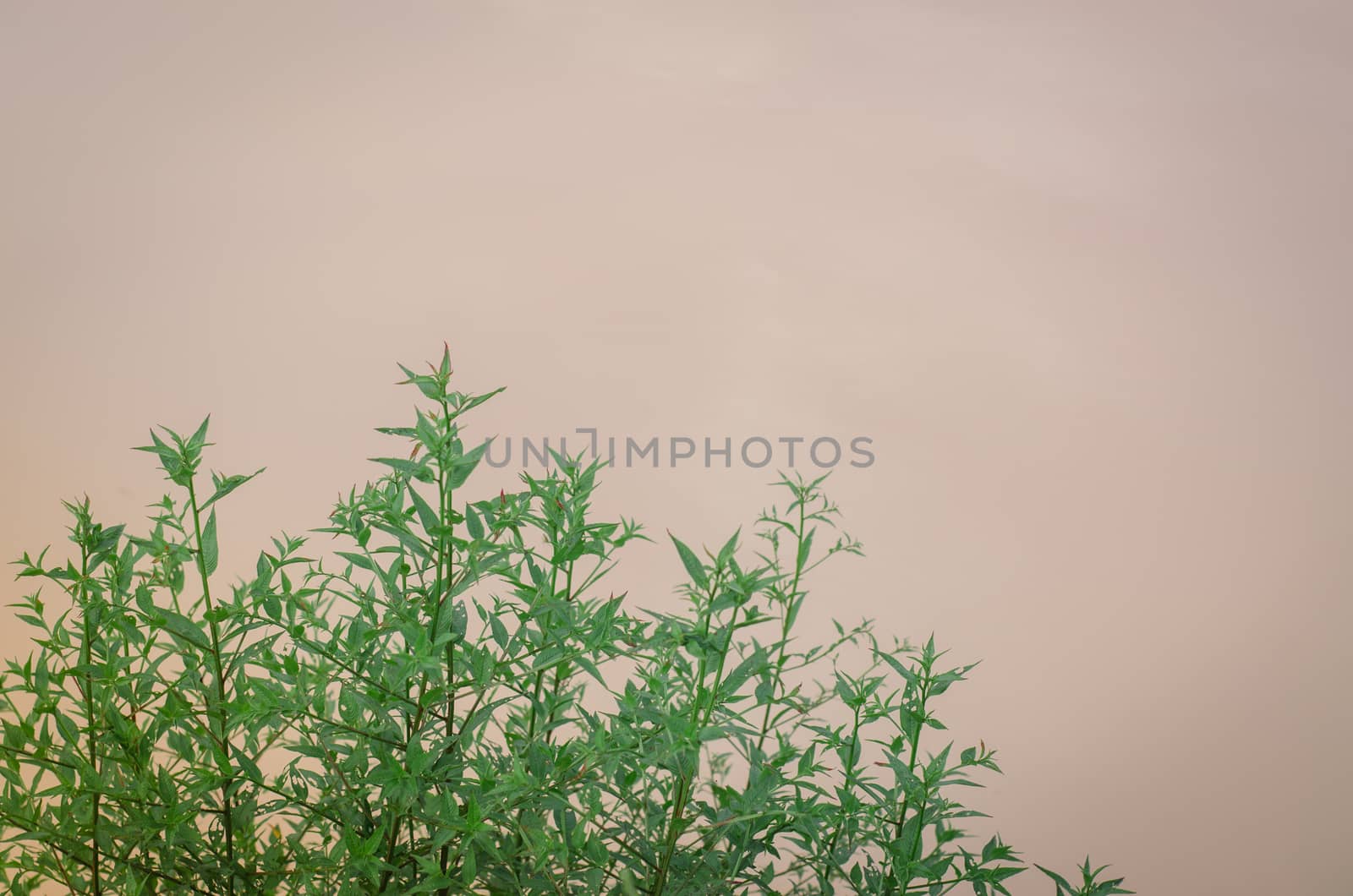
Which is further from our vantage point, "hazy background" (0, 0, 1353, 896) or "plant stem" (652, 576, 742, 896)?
"hazy background" (0, 0, 1353, 896)

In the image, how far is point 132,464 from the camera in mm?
2137

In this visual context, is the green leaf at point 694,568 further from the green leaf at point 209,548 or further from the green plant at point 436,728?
the green leaf at point 209,548

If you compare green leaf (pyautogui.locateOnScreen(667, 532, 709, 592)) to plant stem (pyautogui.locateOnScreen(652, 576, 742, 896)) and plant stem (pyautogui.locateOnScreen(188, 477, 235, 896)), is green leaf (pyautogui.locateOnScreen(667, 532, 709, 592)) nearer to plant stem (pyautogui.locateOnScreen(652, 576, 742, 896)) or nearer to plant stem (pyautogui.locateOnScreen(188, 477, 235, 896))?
plant stem (pyautogui.locateOnScreen(652, 576, 742, 896))

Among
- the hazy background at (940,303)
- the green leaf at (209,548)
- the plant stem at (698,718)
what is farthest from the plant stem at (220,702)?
the hazy background at (940,303)

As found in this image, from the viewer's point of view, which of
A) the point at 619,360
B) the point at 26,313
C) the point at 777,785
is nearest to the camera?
the point at 777,785

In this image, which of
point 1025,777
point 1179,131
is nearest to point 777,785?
point 1025,777

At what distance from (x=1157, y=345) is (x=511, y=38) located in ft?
4.83

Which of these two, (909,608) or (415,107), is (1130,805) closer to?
(909,608)

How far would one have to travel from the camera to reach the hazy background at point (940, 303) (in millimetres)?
2174

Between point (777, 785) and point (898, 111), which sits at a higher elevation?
point (898, 111)

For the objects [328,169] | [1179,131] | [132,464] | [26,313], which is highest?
[1179,131]

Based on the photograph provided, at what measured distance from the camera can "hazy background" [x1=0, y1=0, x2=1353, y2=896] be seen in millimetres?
2174

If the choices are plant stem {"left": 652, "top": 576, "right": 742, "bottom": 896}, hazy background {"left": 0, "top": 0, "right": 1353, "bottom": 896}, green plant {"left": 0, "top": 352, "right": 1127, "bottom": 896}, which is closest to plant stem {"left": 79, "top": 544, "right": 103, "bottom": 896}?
green plant {"left": 0, "top": 352, "right": 1127, "bottom": 896}

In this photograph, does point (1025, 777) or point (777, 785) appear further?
point (1025, 777)
